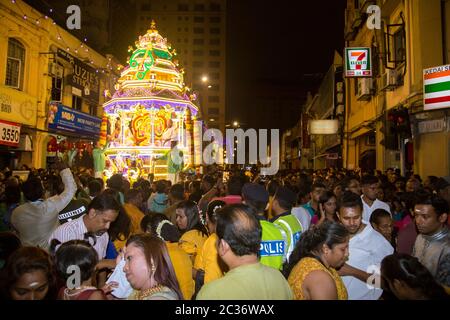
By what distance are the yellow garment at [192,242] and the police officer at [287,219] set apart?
99cm

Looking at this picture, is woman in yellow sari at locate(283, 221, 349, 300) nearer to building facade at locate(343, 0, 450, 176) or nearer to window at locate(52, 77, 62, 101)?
building facade at locate(343, 0, 450, 176)

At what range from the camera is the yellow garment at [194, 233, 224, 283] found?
3512mm

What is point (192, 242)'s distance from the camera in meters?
4.40

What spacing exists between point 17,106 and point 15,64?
2.46 meters

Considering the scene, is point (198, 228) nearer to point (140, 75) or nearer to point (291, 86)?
point (140, 75)

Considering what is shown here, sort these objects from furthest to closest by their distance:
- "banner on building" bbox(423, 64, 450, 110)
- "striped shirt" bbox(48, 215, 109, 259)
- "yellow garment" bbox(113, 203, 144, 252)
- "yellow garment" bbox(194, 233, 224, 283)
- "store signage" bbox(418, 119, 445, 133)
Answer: "store signage" bbox(418, 119, 445, 133) < "banner on building" bbox(423, 64, 450, 110) < "yellow garment" bbox(113, 203, 144, 252) < "striped shirt" bbox(48, 215, 109, 259) < "yellow garment" bbox(194, 233, 224, 283)

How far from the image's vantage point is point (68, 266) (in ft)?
9.41

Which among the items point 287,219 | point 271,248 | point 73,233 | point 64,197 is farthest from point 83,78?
point 271,248

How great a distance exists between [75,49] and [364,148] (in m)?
20.5

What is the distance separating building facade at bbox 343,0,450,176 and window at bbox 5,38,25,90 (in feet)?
60.6

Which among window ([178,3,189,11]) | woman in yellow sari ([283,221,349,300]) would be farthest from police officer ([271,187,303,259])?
window ([178,3,189,11])

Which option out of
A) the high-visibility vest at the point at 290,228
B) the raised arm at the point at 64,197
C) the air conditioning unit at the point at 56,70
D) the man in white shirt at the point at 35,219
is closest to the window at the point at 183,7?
the air conditioning unit at the point at 56,70

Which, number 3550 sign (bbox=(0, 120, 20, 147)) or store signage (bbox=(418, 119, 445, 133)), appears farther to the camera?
number 3550 sign (bbox=(0, 120, 20, 147))

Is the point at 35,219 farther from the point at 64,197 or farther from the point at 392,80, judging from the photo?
the point at 392,80
